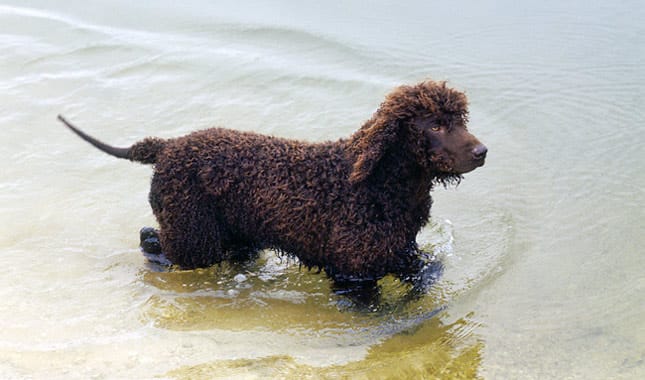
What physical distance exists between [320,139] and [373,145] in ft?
9.84

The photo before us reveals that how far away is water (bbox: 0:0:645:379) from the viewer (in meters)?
4.51

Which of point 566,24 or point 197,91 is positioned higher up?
point 566,24

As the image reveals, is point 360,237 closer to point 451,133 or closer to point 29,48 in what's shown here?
point 451,133

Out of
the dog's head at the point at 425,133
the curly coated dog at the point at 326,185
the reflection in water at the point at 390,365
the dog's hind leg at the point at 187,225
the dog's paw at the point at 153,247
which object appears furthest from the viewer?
the dog's paw at the point at 153,247

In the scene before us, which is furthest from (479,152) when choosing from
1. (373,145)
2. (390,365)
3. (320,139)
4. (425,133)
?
(320,139)

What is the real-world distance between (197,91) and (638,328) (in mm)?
6081

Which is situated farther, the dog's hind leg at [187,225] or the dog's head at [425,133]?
the dog's hind leg at [187,225]

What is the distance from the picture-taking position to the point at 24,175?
7.17 metres

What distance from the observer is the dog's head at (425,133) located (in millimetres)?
4484

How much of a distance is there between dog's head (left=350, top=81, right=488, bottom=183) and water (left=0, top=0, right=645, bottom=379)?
1052 mm

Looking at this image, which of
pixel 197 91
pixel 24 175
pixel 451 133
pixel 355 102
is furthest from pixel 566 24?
pixel 24 175

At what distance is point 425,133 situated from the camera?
15.0 ft

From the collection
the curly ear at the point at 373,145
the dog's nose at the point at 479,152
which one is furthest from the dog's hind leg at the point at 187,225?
the dog's nose at the point at 479,152

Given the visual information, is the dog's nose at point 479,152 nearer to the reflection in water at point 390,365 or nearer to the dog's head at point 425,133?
the dog's head at point 425,133
